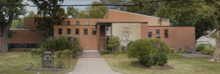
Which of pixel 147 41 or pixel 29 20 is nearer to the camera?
pixel 147 41

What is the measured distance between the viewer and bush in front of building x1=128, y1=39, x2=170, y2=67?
11.4 metres

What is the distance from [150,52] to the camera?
11422 millimetres

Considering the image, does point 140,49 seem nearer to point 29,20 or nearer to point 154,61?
point 154,61

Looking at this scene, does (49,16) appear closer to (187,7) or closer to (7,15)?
(7,15)

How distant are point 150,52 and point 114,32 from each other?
41.1 feet

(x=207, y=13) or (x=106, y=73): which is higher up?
(x=207, y=13)

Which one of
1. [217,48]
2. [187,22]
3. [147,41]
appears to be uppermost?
[187,22]

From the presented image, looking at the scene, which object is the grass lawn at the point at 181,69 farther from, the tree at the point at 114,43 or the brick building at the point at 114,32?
the brick building at the point at 114,32

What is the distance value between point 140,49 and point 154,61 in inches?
54.1

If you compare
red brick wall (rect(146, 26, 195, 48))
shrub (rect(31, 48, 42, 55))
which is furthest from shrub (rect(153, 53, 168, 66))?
red brick wall (rect(146, 26, 195, 48))

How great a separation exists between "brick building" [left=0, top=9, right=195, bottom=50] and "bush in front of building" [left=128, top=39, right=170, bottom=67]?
11.6 meters

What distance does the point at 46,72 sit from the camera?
10102 mm

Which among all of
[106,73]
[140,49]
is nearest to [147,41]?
[140,49]

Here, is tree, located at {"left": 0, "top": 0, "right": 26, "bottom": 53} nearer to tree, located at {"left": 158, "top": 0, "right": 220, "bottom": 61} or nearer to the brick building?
the brick building
